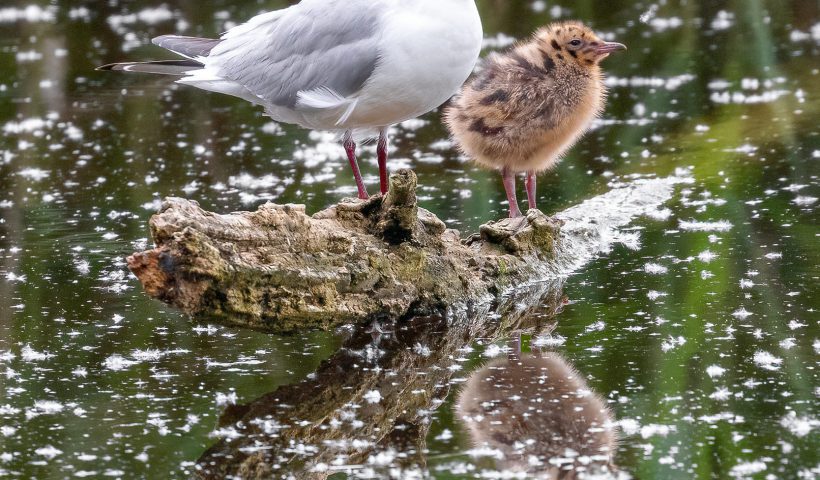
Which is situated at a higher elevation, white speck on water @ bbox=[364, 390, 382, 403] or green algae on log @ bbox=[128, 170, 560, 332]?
green algae on log @ bbox=[128, 170, 560, 332]

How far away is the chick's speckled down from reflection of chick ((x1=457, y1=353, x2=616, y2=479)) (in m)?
1.63

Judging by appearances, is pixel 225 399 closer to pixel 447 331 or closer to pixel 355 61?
pixel 447 331

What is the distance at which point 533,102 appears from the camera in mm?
5449

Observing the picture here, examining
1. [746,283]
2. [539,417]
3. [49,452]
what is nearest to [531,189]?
[746,283]

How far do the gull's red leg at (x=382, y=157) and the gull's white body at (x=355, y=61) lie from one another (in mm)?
92

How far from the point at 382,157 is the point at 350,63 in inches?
20.1

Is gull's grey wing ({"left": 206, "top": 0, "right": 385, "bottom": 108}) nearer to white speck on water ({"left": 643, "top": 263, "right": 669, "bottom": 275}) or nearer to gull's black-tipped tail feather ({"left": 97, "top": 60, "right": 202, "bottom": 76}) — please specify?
gull's black-tipped tail feather ({"left": 97, "top": 60, "right": 202, "bottom": 76})

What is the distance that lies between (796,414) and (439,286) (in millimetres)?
1499

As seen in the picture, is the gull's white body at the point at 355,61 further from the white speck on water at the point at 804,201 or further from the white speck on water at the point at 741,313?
the white speck on water at the point at 804,201

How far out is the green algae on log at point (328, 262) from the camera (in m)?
3.87

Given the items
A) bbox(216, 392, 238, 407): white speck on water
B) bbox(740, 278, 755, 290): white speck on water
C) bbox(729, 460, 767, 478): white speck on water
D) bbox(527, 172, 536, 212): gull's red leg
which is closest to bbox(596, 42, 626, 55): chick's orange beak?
bbox(527, 172, 536, 212): gull's red leg

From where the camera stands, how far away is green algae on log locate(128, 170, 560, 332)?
3.87 metres

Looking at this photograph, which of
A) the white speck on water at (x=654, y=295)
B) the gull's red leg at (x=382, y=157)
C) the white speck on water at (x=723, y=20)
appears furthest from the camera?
the white speck on water at (x=723, y=20)

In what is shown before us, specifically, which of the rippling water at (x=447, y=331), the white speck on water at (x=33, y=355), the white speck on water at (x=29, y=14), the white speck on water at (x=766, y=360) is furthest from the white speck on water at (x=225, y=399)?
the white speck on water at (x=29, y=14)
